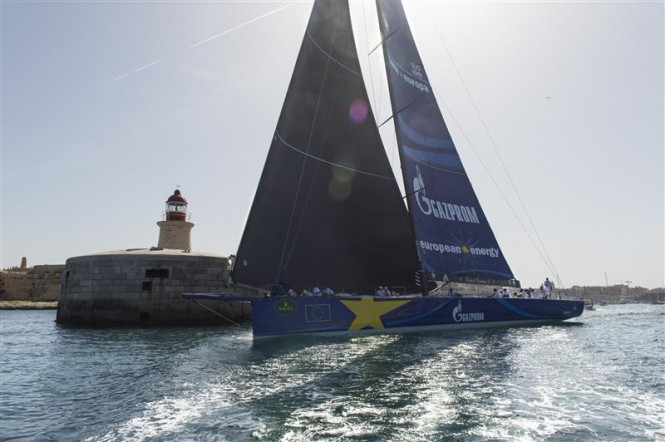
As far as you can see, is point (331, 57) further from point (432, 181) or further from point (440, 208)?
point (440, 208)

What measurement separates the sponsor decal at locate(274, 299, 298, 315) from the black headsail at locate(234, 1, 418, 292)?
0.90m

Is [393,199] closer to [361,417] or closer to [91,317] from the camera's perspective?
[361,417]

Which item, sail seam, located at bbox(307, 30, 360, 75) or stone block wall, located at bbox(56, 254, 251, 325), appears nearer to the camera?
sail seam, located at bbox(307, 30, 360, 75)

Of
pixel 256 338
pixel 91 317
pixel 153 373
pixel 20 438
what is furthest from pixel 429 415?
pixel 91 317

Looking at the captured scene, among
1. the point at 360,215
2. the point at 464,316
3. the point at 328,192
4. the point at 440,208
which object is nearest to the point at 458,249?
the point at 440,208

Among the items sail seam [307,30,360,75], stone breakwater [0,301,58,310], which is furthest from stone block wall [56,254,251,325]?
stone breakwater [0,301,58,310]

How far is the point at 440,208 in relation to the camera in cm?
1925

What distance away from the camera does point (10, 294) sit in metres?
51.0

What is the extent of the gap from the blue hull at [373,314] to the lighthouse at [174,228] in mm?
24158

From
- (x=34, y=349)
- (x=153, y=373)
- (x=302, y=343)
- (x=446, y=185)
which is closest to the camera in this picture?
(x=153, y=373)

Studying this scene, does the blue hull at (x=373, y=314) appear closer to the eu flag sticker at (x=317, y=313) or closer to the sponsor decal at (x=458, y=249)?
the eu flag sticker at (x=317, y=313)

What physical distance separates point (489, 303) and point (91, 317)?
23.1 m

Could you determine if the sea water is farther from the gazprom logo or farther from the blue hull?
the gazprom logo

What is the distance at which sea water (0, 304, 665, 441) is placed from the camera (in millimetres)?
6105
